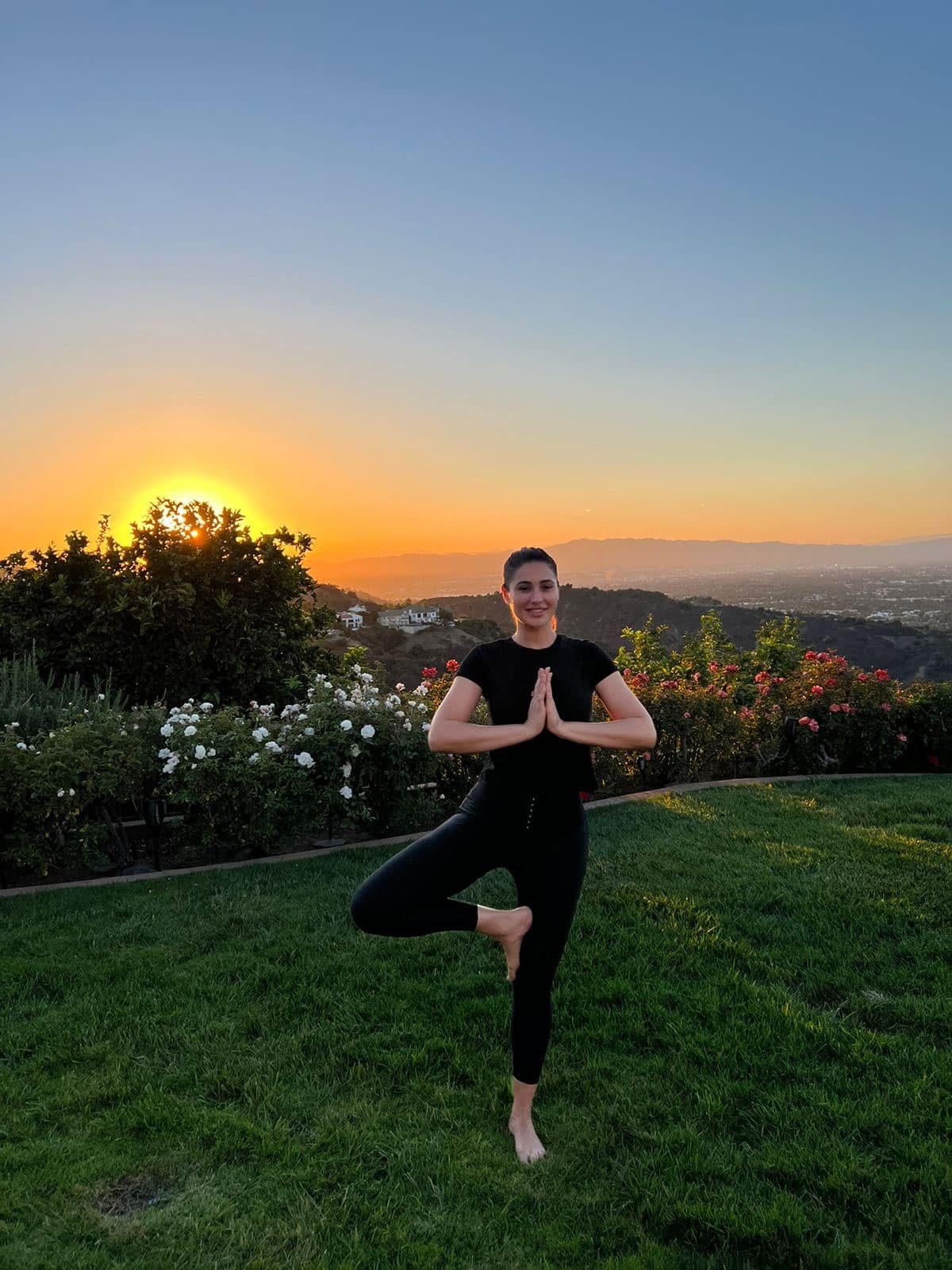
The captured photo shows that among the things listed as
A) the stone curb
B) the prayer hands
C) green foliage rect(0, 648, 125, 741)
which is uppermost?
the prayer hands

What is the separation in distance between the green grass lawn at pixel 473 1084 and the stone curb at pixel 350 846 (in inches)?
15.0

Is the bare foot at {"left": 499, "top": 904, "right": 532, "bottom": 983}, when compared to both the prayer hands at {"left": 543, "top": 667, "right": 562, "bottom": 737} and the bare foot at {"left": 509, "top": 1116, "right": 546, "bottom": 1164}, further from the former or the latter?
the prayer hands at {"left": 543, "top": 667, "right": 562, "bottom": 737}

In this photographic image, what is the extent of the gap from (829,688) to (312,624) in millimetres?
6161

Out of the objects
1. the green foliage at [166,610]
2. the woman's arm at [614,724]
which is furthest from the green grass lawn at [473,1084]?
the green foliage at [166,610]

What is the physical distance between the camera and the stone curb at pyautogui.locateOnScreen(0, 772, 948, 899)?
17.9 ft

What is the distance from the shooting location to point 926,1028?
11.1 ft

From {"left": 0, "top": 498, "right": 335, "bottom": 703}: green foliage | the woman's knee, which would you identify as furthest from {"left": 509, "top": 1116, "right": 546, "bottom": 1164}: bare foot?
{"left": 0, "top": 498, "right": 335, "bottom": 703}: green foliage

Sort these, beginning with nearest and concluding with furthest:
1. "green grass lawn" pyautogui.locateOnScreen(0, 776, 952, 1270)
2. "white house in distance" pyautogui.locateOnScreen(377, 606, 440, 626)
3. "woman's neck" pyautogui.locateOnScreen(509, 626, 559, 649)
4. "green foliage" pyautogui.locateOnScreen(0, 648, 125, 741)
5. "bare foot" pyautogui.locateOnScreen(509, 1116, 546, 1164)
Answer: "green grass lawn" pyautogui.locateOnScreen(0, 776, 952, 1270) → "bare foot" pyautogui.locateOnScreen(509, 1116, 546, 1164) → "woman's neck" pyautogui.locateOnScreen(509, 626, 559, 649) → "green foliage" pyautogui.locateOnScreen(0, 648, 125, 741) → "white house in distance" pyautogui.locateOnScreen(377, 606, 440, 626)

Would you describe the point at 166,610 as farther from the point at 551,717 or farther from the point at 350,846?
the point at 551,717

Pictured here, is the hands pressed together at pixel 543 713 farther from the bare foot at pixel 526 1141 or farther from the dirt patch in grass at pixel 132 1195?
the dirt patch in grass at pixel 132 1195

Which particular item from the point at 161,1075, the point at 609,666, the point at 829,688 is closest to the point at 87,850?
the point at 161,1075

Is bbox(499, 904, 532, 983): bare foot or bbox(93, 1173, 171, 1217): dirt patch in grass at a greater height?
bbox(499, 904, 532, 983): bare foot

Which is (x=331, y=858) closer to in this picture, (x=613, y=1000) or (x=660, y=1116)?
(x=613, y=1000)

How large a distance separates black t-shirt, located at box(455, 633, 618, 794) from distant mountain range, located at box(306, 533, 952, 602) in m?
33.7
